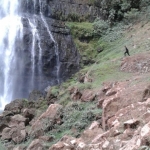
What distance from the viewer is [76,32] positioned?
30.9 meters

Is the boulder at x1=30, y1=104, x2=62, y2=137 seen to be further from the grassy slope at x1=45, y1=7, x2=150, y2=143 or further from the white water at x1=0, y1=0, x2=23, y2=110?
the white water at x1=0, y1=0, x2=23, y2=110

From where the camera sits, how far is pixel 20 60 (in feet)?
87.0

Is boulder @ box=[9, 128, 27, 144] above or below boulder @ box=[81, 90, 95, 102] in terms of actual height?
below

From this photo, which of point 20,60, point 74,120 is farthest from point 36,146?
point 20,60

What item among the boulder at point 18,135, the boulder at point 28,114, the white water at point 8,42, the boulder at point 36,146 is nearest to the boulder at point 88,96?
the boulder at point 28,114

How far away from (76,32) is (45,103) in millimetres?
13699

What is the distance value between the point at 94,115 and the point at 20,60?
49.5 feet

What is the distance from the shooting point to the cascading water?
2530 centimetres

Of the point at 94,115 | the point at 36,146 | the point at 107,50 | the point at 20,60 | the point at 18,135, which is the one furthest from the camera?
the point at 107,50

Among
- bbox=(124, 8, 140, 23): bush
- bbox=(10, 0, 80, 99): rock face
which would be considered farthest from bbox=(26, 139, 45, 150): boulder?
bbox=(124, 8, 140, 23): bush

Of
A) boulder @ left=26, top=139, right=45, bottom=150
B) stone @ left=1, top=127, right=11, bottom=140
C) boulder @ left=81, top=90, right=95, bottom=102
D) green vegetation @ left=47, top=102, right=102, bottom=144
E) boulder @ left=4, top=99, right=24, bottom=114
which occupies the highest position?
boulder @ left=81, top=90, right=95, bottom=102

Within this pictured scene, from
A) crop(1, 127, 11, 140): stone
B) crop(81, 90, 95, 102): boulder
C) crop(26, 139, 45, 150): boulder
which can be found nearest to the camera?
crop(26, 139, 45, 150): boulder

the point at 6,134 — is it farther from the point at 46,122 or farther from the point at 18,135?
the point at 46,122

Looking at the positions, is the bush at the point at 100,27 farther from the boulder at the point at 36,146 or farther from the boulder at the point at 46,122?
the boulder at the point at 36,146
